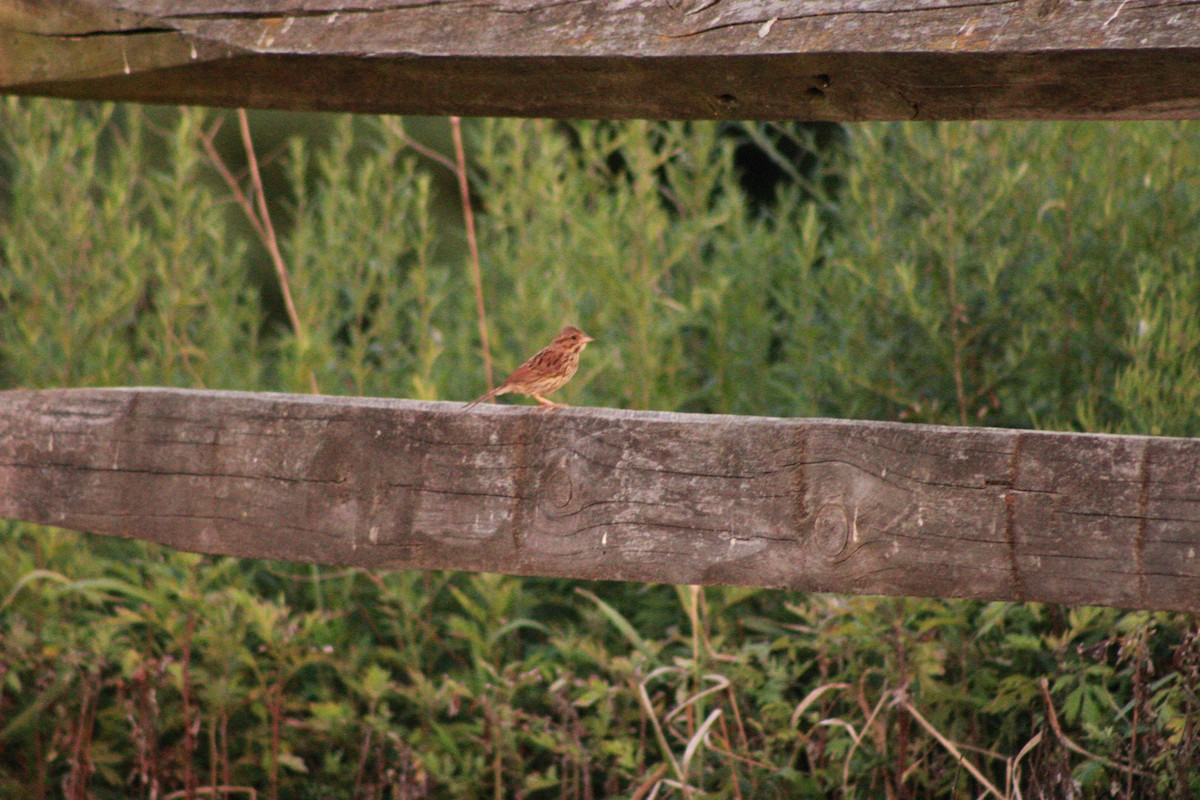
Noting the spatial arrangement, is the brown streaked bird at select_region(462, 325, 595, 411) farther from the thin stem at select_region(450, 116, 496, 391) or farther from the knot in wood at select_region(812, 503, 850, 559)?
the knot in wood at select_region(812, 503, 850, 559)

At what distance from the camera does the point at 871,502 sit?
5.08 ft

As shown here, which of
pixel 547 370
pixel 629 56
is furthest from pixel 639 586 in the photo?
pixel 629 56

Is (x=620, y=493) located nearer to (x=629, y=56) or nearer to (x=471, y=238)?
(x=629, y=56)

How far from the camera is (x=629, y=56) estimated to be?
159 cm

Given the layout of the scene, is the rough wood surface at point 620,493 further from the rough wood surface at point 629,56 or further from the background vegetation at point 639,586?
the background vegetation at point 639,586

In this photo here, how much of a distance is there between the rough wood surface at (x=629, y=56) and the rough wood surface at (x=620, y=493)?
0.42 m

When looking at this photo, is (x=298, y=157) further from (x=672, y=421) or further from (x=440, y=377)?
(x=672, y=421)

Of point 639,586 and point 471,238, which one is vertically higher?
point 471,238

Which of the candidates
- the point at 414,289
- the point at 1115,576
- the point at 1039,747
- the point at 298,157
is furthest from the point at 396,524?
the point at 298,157

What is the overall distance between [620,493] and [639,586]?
167 cm

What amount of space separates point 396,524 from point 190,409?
0.39 meters

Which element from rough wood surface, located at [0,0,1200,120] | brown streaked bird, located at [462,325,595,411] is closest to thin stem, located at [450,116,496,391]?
brown streaked bird, located at [462,325,595,411]

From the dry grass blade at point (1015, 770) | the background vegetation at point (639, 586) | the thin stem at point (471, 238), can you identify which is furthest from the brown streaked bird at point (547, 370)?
the dry grass blade at point (1015, 770)

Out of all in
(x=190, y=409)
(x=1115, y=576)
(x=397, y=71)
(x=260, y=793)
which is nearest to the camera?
(x=1115, y=576)
